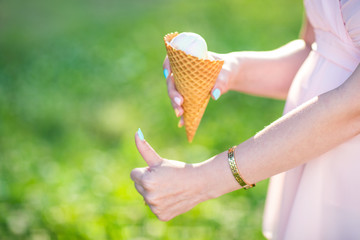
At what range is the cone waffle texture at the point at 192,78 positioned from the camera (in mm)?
1479

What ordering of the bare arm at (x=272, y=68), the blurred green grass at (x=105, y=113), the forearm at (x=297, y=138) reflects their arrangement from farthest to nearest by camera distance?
the blurred green grass at (x=105, y=113) → the bare arm at (x=272, y=68) → the forearm at (x=297, y=138)

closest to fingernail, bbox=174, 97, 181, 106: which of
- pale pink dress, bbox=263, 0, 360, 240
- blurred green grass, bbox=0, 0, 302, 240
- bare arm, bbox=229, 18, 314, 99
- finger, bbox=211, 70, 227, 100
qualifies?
finger, bbox=211, 70, 227, 100

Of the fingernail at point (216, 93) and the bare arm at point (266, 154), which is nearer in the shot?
the bare arm at point (266, 154)

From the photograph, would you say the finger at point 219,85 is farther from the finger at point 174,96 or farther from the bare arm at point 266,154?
the bare arm at point 266,154

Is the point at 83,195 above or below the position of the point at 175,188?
below

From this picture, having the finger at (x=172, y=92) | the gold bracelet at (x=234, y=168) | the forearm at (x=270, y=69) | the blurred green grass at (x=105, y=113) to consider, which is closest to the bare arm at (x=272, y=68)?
the forearm at (x=270, y=69)

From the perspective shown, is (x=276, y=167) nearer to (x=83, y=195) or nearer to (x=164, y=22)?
(x=83, y=195)

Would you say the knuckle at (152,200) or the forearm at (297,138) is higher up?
the forearm at (297,138)

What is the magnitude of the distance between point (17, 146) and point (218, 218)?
6.13ft

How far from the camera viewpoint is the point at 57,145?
403 centimetres

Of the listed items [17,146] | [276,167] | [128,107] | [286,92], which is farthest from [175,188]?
[128,107]

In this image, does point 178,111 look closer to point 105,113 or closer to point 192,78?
point 192,78

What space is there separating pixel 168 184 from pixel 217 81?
0.43 meters

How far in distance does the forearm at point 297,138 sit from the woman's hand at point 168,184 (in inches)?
1.9
